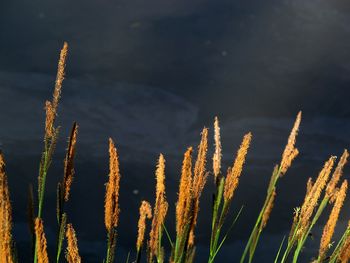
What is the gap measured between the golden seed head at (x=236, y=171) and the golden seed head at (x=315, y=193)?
0.77 ft

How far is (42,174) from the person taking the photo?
1.29 metres

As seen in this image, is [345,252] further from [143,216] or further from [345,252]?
[143,216]

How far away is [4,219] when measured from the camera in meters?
1.06

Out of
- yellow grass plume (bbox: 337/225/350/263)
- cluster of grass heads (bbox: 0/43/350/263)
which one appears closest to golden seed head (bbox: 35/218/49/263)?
cluster of grass heads (bbox: 0/43/350/263)

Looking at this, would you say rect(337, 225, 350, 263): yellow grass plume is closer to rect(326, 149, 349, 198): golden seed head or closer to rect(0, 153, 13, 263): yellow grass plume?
rect(326, 149, 349, 198): golden seed head

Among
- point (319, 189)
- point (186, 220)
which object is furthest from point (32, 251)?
point (319, 189)

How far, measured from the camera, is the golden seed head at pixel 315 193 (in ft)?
4.84

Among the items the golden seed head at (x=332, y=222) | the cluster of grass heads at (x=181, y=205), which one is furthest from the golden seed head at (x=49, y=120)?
the golden seed head at (x=332, y=222)

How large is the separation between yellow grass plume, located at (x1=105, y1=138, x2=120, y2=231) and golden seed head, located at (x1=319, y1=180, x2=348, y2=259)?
2.08ft

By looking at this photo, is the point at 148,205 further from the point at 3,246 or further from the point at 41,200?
the point at 3,246

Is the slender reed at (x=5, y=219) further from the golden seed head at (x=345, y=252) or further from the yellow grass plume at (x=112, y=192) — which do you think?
the golden seed head at (x=345, y=252)

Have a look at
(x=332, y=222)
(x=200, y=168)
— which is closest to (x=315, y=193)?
(x=332, y=222)

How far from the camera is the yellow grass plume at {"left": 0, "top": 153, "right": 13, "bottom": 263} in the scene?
3.43 feet

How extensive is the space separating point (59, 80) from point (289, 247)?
856mm
